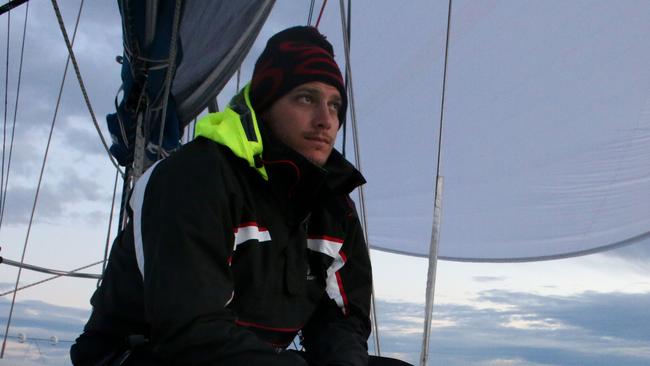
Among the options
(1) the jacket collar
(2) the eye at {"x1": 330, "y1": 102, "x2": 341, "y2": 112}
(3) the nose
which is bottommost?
(1) the jacket collar

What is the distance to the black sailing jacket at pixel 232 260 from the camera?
1249 mm


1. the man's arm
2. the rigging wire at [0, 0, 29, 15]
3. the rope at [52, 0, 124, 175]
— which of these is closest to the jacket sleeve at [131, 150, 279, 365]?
the man's arm

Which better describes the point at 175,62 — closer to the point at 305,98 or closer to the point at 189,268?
the point at 305,98

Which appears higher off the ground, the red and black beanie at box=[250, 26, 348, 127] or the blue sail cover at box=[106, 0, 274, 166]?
the blue sail cover at box=[106, 0, 274, 166]

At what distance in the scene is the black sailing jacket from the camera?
125 centimetres

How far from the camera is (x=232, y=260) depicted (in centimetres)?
142

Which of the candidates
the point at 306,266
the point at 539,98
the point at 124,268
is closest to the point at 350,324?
the point at 306,266

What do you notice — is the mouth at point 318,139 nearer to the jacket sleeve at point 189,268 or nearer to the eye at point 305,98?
the eye at point 305,98

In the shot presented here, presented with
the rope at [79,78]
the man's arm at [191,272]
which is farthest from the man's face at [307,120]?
the rope at [79,78]

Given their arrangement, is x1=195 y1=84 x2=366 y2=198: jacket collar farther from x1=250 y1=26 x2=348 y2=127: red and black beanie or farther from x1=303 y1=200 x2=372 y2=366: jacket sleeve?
x1=303 y1=200 x2=372 y2=366: jacket sleeve

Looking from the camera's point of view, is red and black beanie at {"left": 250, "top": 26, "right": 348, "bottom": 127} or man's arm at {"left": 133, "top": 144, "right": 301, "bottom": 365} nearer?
man's arm at {"left": 133, "top": 144, "right": 301, "bottom": 365}

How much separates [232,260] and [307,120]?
0.33 m

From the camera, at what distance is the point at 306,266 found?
156 cm

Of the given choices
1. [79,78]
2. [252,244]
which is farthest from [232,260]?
[79,78]
